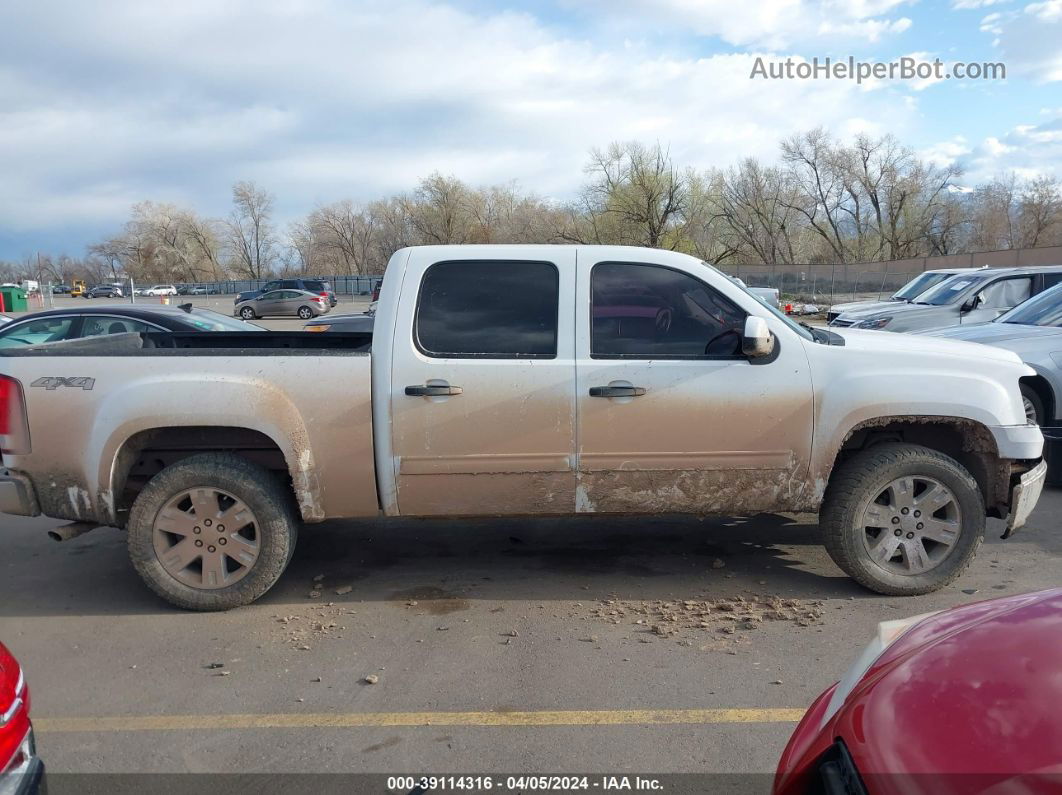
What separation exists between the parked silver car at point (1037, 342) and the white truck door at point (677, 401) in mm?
3330

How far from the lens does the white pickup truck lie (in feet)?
14.2

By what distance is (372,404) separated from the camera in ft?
14.3

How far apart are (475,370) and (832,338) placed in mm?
2140

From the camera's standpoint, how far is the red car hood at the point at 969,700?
1.55 metres

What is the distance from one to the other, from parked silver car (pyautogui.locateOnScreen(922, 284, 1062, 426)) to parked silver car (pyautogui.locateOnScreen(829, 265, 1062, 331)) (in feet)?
12.9

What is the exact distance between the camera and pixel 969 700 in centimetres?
171

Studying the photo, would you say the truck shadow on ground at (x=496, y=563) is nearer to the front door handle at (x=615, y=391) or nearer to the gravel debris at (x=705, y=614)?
the gravel debris at (x=705, y=614)

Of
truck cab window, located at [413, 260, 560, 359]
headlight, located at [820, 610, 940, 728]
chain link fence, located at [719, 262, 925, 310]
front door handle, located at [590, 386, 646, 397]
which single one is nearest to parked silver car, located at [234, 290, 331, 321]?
chain link fence, located at [719, 262, 925, 310]

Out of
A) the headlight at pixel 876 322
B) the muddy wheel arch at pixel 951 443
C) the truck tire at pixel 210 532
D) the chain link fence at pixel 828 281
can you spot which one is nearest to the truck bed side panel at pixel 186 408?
the truck tire at pixel 210 532

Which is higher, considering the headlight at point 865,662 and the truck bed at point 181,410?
the truck bed at point 181,410

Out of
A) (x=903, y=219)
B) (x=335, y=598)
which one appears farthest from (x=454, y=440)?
(x=903, y=219)

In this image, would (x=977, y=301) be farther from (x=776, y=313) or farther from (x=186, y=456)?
(x=186, y=456)

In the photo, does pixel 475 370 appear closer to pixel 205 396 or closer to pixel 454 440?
pixel 454 440

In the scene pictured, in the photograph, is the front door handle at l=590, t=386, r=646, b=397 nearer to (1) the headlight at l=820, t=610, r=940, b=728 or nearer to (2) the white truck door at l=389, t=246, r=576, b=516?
(2) the white truck door at l=389, t=246, r=576, b=516
